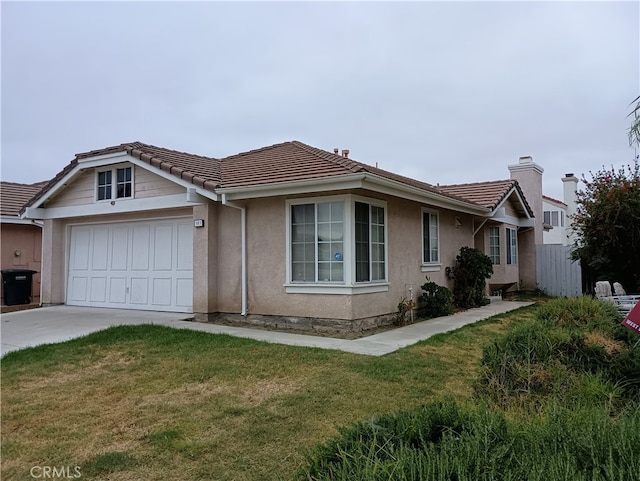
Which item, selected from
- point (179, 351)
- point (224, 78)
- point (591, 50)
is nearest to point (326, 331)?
point (179, 351)

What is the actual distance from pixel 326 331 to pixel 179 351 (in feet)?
9.92

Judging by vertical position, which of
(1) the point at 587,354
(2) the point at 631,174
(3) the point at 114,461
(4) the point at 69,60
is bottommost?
(3) the point at 114,461

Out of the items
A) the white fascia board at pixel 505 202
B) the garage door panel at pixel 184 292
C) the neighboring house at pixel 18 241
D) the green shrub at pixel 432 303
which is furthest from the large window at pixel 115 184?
the white fascia board at pixel 505 202

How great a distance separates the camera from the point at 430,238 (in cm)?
1283

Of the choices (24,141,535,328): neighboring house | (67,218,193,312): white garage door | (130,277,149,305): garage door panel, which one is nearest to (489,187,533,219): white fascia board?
(24,141,535,328): neighboring house

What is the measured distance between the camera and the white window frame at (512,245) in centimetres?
1766

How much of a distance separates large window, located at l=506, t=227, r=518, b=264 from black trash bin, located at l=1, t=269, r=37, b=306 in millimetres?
17098

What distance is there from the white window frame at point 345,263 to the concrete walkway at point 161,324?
3.24 ft

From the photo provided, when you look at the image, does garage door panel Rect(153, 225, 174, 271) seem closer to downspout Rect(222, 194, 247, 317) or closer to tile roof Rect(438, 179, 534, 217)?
downspout Rect(222, 194, 247, 317)

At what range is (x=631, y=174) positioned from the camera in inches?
551

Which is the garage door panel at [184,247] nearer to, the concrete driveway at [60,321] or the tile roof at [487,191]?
the concrete driveway at [60,321]

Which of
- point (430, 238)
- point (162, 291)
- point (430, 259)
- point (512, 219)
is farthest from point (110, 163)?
point (512, 219)

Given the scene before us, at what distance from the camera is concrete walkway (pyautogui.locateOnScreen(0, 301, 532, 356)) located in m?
8.24

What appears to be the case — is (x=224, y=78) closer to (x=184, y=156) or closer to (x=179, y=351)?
(x=184, y=156)
